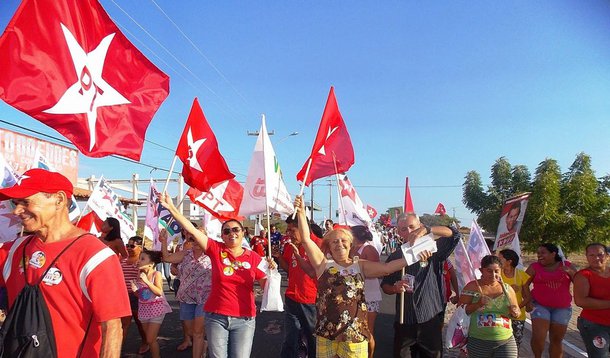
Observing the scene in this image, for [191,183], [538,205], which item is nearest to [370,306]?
[191,183]

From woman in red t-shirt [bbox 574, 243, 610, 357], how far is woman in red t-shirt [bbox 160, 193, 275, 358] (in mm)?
3483

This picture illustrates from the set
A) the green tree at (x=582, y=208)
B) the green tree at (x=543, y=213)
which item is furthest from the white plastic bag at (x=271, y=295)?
the green tree at (x=582, y=208)

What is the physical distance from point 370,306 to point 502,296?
1.84 m

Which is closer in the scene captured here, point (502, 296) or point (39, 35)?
point (39, 35)

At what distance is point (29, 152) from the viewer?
51.1 ft

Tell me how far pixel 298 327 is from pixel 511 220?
3.62 metres

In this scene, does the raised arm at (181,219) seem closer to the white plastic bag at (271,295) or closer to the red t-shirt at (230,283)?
the red t-shirt at (230,283)

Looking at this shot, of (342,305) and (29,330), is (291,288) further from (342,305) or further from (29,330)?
(29,330)

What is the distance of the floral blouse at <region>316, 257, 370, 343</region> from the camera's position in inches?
142

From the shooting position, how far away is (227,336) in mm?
4270

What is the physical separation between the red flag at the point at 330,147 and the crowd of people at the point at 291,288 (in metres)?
0.90

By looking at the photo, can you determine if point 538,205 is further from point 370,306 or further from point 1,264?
point 1,264

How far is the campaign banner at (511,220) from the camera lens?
6477mm

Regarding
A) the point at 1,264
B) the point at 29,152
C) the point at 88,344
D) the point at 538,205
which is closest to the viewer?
the point at 88,344
